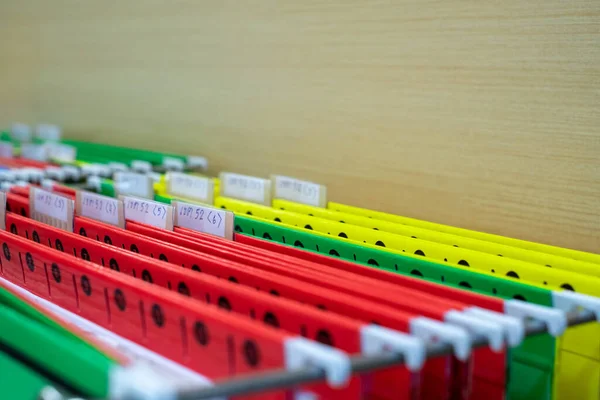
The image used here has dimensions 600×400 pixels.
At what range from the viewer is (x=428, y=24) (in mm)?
1121

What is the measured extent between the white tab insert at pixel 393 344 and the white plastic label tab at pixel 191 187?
659 mm

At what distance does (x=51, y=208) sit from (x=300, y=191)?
0.41 m

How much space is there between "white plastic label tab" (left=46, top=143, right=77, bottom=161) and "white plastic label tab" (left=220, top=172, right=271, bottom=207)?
560mm

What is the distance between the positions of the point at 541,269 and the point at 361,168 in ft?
1.82

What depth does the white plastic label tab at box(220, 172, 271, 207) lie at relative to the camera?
116 cm

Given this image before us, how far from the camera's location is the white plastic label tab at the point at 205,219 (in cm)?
90

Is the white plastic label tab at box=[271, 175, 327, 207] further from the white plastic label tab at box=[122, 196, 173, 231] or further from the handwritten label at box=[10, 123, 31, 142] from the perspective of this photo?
the handwritten label at box=[10, 123, 31, 142]

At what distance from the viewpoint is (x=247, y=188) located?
1.19 metres

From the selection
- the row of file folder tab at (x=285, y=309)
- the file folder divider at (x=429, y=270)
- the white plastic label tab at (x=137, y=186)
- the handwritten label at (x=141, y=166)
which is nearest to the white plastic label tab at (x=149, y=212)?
the row of file folder tab at (x=285, y=309)

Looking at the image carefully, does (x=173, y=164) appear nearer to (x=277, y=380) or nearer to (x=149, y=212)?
(x=149, y=212)

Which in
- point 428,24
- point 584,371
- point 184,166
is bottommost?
point 584,371

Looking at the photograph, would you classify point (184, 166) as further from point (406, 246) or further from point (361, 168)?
point (406, 246)

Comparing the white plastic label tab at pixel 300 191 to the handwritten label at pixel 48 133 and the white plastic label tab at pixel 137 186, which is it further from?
the handwritten label at pixel 48 133

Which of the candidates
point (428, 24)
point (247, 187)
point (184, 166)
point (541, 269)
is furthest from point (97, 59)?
point (541, 269)
